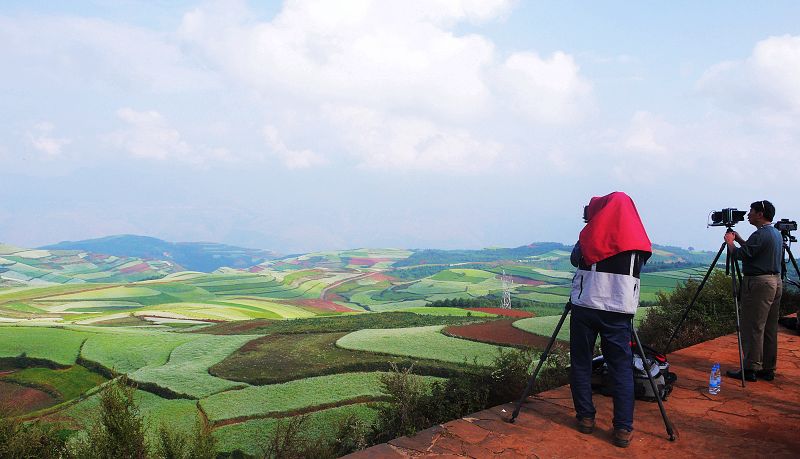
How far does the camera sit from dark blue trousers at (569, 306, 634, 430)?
13.5 ft

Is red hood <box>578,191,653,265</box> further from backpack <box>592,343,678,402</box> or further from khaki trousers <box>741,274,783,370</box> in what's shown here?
khaki trousers <box>741,274,783,370</box>

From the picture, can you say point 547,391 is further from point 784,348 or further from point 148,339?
point 148,339

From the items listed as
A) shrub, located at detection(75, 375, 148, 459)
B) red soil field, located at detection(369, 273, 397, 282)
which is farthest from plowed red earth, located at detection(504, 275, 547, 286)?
shrub, located at detection(75, 375, 148, 459)

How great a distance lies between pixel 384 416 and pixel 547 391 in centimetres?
194

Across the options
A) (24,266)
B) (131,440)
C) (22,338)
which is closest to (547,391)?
(131,440)

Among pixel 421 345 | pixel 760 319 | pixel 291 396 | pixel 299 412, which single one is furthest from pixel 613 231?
pixel 421 345

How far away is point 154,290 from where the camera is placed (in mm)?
31156

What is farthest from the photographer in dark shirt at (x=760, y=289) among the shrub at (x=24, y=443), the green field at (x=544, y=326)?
the shrub at (x=24, y=443)

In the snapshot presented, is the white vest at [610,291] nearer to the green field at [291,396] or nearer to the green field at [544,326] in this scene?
the green field at [291,396]

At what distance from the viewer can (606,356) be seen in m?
4.24

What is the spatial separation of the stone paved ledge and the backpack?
0.10m

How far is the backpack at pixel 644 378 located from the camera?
5191mm

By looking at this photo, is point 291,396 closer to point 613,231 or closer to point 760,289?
point 613,231

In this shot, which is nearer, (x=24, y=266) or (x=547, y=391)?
(x=547, y=391)
